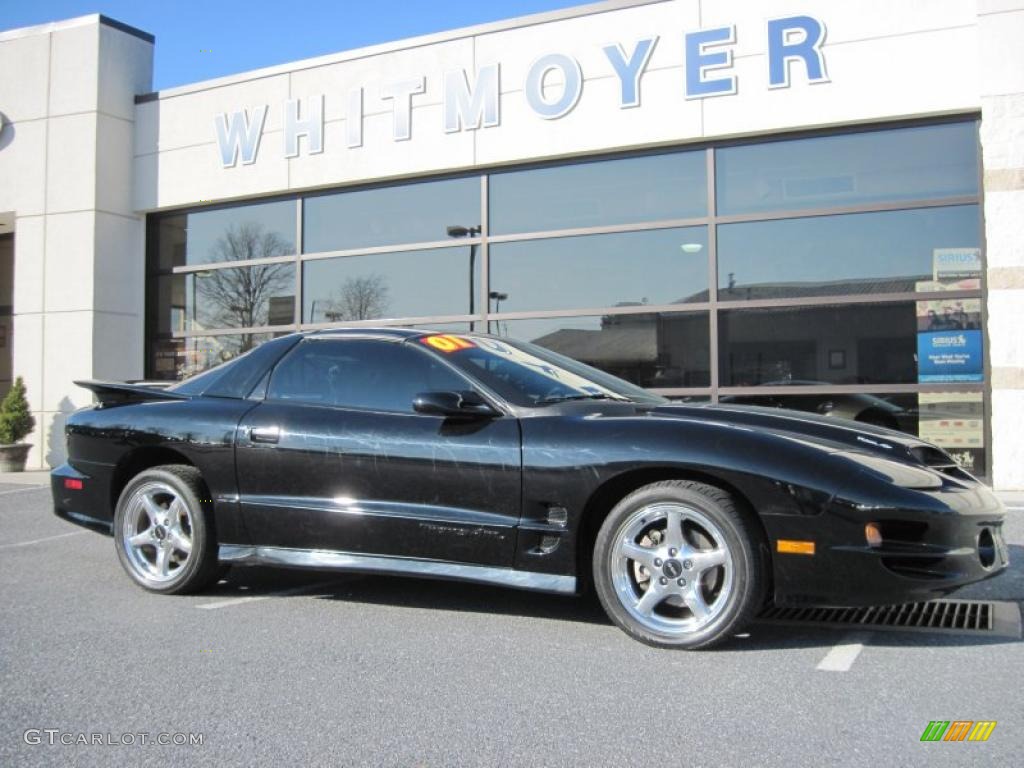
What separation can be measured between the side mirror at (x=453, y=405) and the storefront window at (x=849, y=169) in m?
6.92

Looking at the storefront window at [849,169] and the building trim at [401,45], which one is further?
the building trim at [401,45]

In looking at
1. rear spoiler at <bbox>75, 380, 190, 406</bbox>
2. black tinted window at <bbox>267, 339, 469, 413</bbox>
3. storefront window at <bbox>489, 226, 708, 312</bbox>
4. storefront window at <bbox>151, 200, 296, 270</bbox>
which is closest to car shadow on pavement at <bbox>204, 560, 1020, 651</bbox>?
black tinted window at <bbox>267, 339, 469, 413</bbox>

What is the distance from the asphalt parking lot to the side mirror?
960 mm

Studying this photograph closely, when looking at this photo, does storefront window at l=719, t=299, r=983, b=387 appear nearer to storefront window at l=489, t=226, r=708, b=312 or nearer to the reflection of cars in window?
the reflection of cars in window

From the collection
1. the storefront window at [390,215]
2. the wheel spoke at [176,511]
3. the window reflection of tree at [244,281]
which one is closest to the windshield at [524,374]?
the wheel spoke at [176,511]

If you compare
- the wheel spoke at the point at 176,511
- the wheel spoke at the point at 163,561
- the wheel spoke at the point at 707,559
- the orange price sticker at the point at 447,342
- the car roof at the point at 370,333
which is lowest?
the wheel spoke at the point at 163,561

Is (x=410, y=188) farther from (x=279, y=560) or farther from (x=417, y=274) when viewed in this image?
(x=279, y=560)

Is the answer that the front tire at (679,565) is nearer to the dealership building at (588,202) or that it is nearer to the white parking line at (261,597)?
the white parking line at (261,597)

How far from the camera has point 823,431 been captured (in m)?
3.84

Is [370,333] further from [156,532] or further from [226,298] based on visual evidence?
[226,298]

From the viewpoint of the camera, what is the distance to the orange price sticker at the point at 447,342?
4.50m

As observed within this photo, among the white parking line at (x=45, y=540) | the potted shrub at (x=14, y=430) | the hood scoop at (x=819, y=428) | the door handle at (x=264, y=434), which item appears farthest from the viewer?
the potted shrub at (x=14, y=430)

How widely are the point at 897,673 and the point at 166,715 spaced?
2.56 m

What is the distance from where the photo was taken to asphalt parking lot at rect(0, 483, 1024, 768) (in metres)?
2.66
